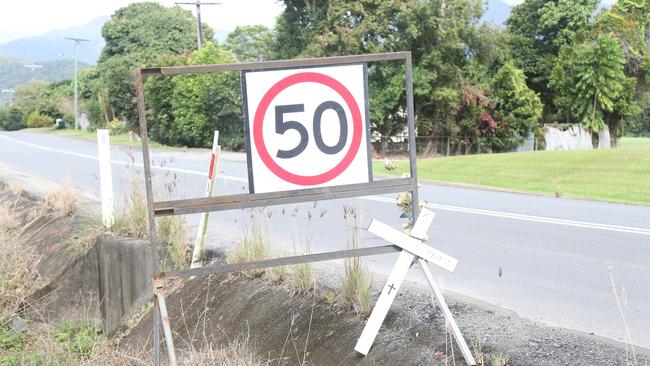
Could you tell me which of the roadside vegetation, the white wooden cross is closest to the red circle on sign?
the white wooden cross

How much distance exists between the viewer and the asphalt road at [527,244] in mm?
6363

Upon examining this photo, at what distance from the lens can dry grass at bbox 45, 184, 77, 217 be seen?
1098 cm

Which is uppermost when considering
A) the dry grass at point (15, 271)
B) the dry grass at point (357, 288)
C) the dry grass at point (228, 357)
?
the dry grass at point (357, 288)

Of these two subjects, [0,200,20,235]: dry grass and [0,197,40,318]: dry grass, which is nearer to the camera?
[0,197,40,318]: dry grass

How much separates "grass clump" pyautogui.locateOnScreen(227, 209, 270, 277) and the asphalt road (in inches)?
8.4

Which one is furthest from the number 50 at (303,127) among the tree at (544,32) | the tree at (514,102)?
the tree at (544,32)

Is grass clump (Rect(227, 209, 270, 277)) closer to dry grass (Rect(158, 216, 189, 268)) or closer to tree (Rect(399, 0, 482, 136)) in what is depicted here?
dry grass (Rect(158, 216, 189, 268))

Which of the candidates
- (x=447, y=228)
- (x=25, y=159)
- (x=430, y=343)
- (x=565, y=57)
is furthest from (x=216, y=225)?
(x=565, y=57)

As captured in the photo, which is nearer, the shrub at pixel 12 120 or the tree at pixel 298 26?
the tree at pixel 298 26

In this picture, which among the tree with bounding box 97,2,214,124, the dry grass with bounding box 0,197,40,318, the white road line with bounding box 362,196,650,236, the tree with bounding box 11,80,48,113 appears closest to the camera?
the dry grass with bounding box 0,197,40,318

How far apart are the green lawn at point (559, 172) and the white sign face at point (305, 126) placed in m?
11.9

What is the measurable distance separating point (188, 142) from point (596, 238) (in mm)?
28259

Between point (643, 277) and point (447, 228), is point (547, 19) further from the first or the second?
point (643, 277)

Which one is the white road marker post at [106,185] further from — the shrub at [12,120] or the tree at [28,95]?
the tree at [28,95]
